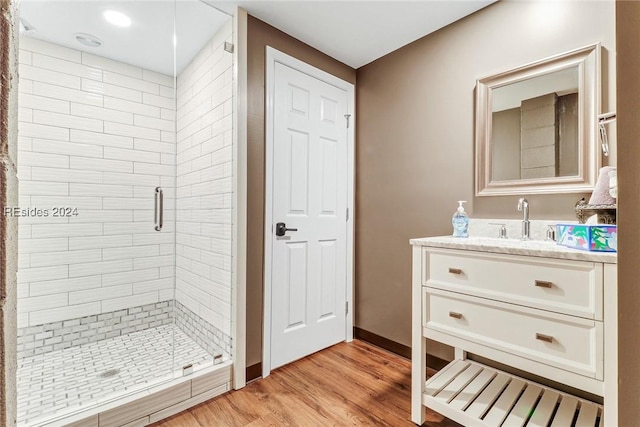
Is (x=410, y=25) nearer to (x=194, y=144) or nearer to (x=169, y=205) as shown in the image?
(x=194, y=144)

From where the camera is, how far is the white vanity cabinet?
1.09 m

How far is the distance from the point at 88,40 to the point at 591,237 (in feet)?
10.4

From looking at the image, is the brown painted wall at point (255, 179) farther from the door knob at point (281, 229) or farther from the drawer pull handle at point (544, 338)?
the drawer pull handle at point (544, 338)

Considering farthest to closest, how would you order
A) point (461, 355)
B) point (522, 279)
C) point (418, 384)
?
point (461, 355) < point (418, 384) < point (522, 279)

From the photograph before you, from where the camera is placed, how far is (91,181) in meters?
2.36

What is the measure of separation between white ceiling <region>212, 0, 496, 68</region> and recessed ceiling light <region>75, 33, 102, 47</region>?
1.03 metres

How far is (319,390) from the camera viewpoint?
1851mm

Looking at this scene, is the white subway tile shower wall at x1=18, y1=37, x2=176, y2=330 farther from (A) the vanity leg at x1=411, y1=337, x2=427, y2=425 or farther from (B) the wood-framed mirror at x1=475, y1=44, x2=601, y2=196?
(B) the wood-framed mirror at x1=475, y1=44, x2=601, y2=196

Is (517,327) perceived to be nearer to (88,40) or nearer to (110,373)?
(110,373)

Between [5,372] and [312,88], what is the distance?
7.52ft

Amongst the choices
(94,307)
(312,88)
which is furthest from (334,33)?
(94,307)

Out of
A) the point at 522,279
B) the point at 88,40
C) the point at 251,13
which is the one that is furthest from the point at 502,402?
the point at 88,40

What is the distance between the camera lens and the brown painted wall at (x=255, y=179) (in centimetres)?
197

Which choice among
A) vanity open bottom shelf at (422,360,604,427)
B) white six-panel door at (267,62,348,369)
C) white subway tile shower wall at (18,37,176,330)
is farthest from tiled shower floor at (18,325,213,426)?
vanity open bottom shelf at (422,360,604,427)
